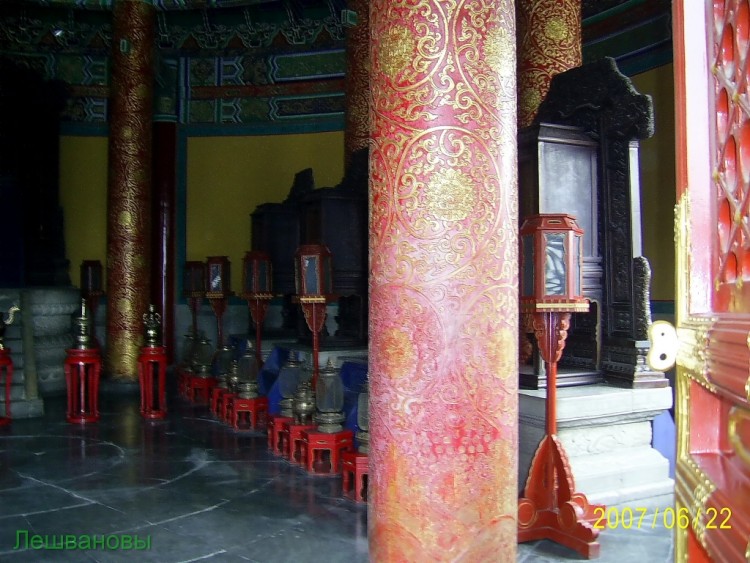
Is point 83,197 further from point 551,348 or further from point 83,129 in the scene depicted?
point 551,348

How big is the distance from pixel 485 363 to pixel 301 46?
8647mm

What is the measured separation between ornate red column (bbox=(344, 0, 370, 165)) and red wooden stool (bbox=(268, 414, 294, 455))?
3.25m

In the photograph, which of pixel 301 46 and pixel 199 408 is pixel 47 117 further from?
pixel 199 408

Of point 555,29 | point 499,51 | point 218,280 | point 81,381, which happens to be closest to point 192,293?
point 218,280

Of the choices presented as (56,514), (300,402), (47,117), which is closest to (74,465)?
(56,514)

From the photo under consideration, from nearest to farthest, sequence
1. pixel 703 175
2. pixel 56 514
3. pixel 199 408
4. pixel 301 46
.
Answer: pixel 703 175
pixel 56 514
pixel 199 408
pixel 301 46

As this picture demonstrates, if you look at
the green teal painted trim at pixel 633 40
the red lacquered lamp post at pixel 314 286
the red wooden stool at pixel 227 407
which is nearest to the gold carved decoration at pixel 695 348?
the red lacquered lamp post at pixel 314 286

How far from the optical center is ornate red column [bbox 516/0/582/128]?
16.9 ft

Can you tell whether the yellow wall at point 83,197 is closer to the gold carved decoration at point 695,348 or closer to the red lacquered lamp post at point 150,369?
the red lacquered lamp post at point 150,369

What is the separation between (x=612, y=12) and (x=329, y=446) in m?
5.78

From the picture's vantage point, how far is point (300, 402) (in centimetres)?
436

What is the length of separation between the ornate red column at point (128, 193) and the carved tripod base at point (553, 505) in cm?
581

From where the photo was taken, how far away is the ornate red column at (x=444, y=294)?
2018mm
